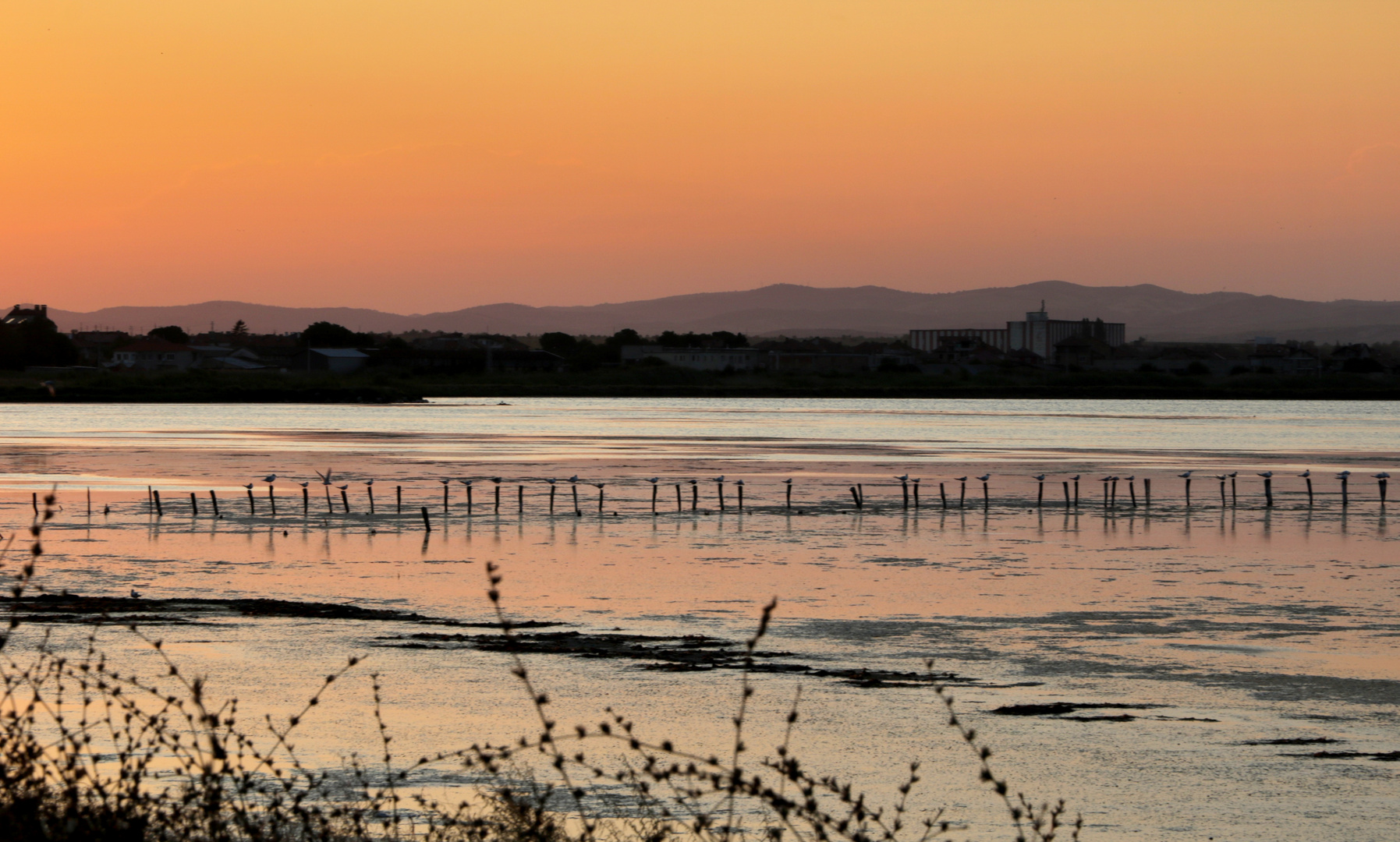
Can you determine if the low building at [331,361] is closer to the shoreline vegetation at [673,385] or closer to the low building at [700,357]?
the shoreline vegetation at [673,385]

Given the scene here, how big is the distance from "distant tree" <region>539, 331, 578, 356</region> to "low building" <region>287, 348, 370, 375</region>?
3714 cm

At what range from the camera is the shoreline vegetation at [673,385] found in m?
117

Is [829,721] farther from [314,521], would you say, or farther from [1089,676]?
[314,521]

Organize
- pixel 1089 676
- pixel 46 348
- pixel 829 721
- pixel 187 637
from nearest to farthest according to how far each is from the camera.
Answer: pixel 829 721
pixel 1089 676
pixel 187 637
pixel 46 348

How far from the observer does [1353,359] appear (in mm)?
161125

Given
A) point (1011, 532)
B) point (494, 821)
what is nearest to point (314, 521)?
point (1011, 532)

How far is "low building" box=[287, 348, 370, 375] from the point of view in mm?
142125

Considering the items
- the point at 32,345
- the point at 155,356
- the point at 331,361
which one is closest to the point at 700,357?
the point at 331,361

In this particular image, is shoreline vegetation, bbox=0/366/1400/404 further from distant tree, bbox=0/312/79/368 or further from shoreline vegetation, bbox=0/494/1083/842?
shoreline vegetation, bbox=0/494/1083/842

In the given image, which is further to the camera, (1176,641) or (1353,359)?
(1353,359)

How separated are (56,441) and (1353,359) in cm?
13812

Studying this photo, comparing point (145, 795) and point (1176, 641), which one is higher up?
point (145, 795)

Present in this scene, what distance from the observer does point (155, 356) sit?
159 metres


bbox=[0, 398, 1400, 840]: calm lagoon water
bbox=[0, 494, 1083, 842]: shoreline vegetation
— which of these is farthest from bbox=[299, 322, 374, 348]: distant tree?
bbox=[0, 494, 1083, 842]: shoreline vegetation
